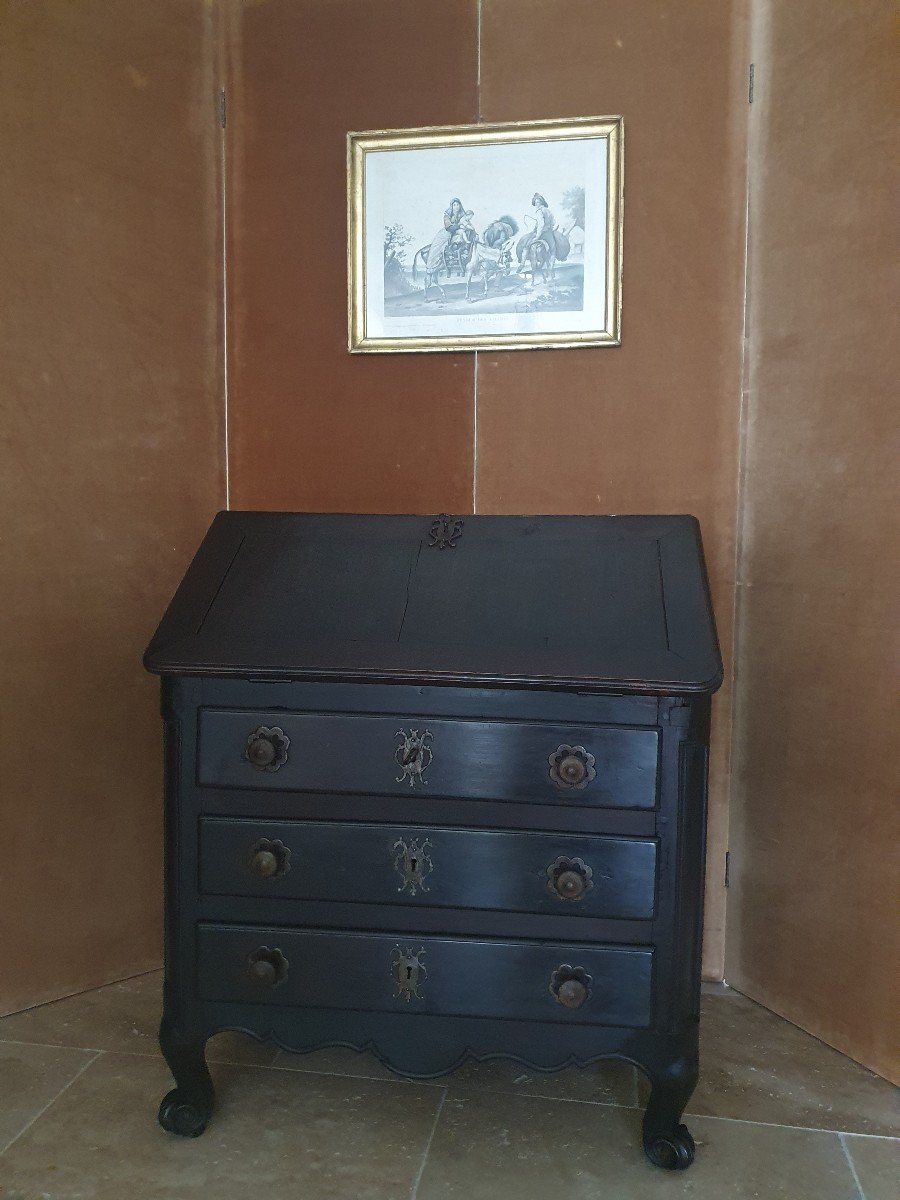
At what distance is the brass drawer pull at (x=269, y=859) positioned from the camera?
1878 mm

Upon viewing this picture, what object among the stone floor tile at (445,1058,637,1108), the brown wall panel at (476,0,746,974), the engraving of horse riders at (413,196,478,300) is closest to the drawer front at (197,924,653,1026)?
the stone floor tile at (445,1058,637,1108)

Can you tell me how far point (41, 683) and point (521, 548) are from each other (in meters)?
1.46

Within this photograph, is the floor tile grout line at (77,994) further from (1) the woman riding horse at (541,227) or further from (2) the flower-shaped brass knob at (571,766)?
(1) the woman riding horse at (541,227)

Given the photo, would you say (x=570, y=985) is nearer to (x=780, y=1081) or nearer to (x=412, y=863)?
(x=412, y=863)

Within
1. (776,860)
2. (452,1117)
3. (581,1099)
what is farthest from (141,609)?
(776,860)

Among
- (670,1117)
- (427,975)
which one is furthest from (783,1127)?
(427,975)

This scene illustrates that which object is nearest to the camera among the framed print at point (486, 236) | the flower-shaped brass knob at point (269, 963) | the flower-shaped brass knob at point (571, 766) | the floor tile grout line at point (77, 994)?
the flower-shaped brass knob at point (571, 766)

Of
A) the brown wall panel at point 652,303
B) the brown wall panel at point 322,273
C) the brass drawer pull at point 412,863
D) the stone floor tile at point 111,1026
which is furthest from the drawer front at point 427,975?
the brown wall panel at point 322,273

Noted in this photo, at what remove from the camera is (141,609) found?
271 centimetres

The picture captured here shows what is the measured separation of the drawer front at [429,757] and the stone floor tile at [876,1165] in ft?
3.19

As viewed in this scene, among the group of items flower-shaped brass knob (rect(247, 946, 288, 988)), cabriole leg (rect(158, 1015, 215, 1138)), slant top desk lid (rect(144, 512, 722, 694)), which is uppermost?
slant top desk lid (rect(144, 512, 722, 694))

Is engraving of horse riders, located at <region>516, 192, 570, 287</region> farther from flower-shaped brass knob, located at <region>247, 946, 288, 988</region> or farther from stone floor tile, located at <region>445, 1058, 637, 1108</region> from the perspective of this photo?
stone floor tile, located at <region>445, 1058, 637, 1108</region>

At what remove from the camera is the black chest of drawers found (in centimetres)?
180

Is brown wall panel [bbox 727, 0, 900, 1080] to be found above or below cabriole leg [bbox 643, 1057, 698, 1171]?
above
